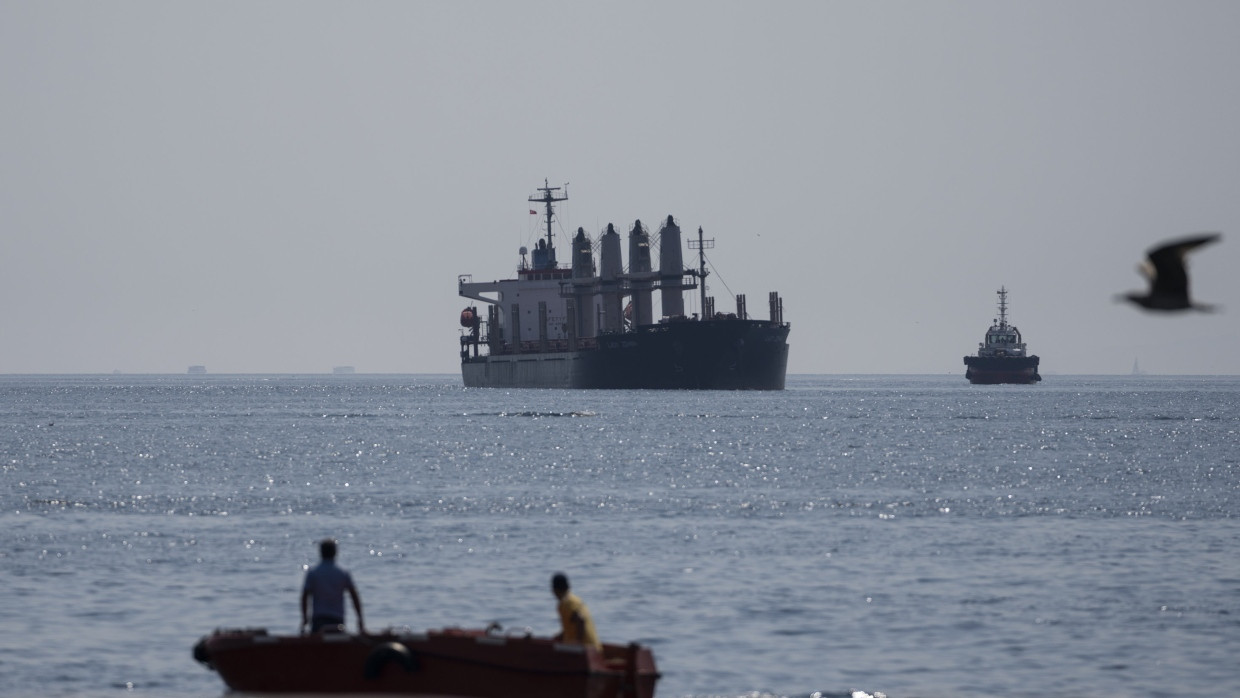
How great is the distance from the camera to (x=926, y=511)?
146 ft

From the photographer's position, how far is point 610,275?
498 feet

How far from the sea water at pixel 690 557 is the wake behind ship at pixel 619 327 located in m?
65.5

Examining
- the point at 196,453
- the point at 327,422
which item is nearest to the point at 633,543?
the point at 196,453

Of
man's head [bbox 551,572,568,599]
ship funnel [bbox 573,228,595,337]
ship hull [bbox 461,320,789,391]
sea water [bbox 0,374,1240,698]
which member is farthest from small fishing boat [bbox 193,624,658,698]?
ship funnel [bbox 573,228,595,337]

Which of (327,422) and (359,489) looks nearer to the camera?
(359,489)

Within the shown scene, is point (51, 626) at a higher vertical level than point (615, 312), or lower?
lower

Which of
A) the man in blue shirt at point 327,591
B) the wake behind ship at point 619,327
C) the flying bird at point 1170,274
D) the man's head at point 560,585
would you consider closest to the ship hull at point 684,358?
the wake behind ship at point 619,327

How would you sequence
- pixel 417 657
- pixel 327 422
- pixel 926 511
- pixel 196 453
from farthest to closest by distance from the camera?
pixel 327 422, pixel 196 453, pixel 926 511, pixel 417 657

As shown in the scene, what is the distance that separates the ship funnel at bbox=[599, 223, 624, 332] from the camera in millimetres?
151125

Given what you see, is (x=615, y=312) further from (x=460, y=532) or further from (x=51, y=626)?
(x=51, y=626)

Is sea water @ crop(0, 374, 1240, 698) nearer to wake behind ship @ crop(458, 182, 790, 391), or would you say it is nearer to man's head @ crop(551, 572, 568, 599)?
man's head @ crop(551, 572, 568, 599)

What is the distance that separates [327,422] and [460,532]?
73.6 metres

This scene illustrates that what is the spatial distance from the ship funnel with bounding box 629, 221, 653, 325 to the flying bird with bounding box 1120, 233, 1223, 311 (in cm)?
14005

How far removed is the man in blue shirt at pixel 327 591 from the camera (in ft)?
59.7
